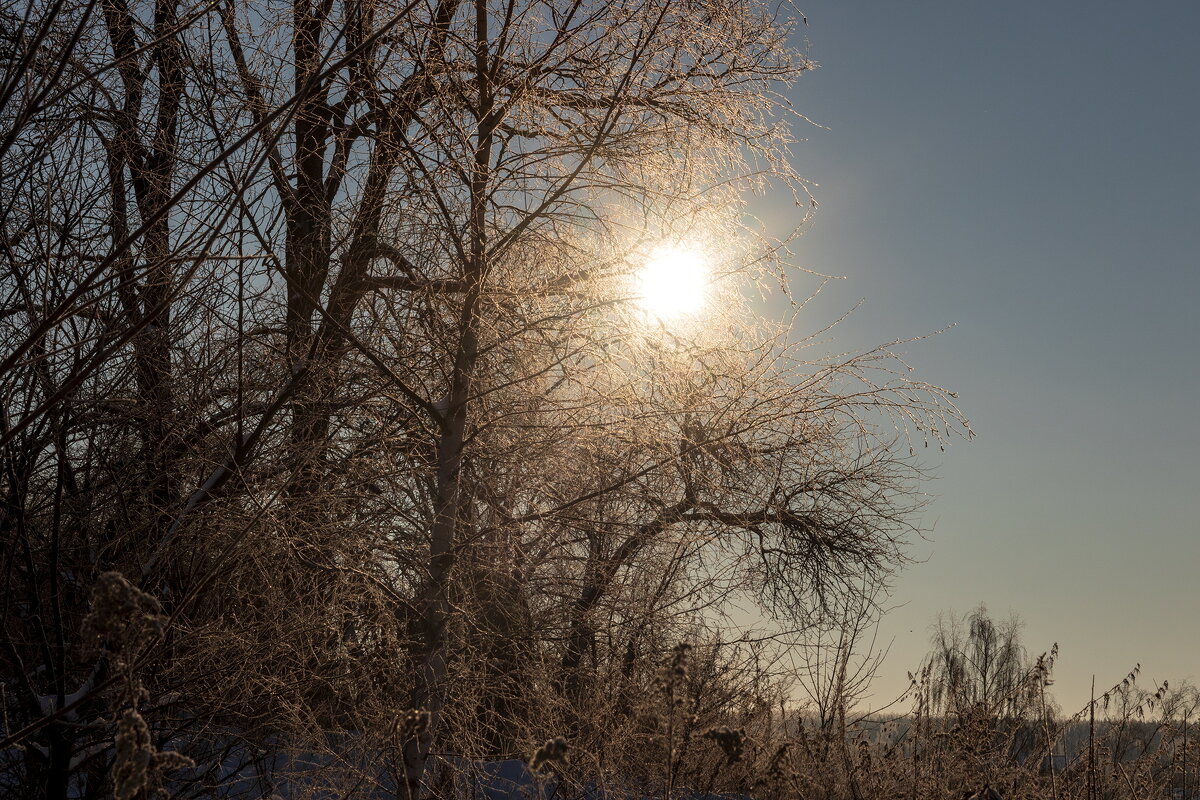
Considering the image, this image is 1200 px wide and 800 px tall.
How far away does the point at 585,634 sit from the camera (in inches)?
227

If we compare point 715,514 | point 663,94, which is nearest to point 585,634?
point 715,514

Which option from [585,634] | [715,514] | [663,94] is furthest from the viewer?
[715,514]

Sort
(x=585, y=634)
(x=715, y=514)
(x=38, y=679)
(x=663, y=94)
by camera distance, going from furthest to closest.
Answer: (x=715, y=514) → (x=585, y=634) → (x=38, y=679) → (x=663, y=94)

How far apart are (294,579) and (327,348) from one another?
3.78ft

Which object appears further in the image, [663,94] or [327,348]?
[327,348]

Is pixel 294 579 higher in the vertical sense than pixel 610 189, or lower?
lower

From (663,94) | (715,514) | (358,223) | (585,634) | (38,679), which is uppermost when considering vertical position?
(663,94)

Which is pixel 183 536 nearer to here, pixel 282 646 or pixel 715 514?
pixel 282 646

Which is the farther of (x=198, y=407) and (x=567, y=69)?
(x=198, y=407)

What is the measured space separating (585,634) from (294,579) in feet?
6.04

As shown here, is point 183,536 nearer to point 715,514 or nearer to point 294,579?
point 294,579

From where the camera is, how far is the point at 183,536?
439 centimetres

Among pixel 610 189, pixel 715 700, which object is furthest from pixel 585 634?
pixel 610 189

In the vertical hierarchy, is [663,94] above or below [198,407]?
above
